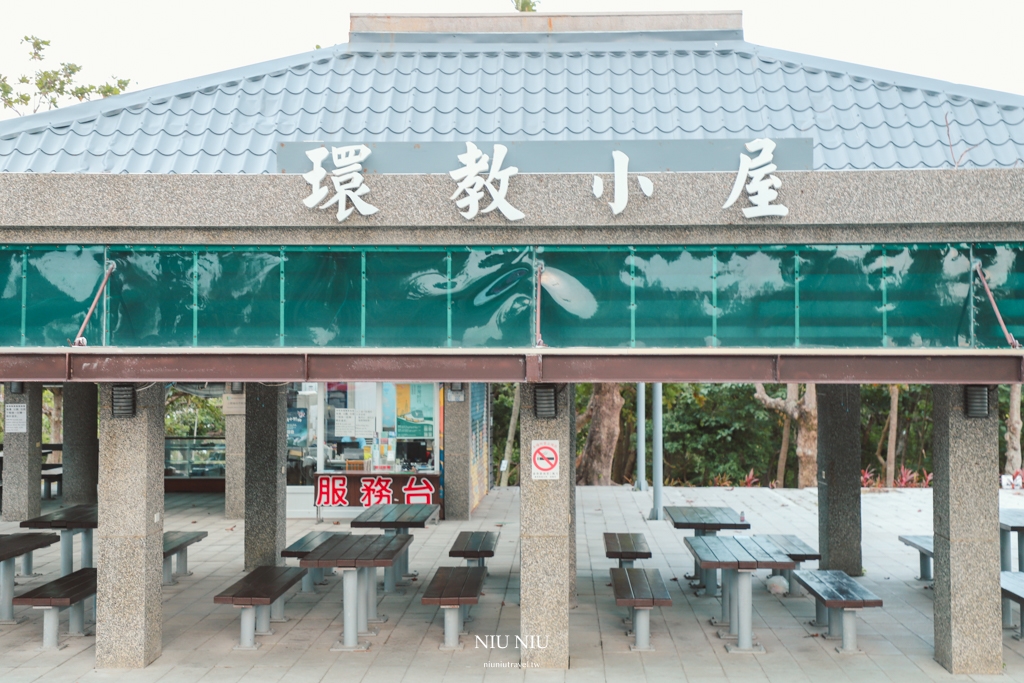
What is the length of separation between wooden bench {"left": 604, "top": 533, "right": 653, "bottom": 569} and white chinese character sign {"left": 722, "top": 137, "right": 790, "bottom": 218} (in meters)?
→ 4.35

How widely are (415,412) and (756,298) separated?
926 cm

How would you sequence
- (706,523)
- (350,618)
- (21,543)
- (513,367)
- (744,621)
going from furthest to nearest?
(706,523) < (21,543) < (350,618) < (744,621) < (513,367)

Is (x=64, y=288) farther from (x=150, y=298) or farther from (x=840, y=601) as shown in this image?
(x=840, y=601)

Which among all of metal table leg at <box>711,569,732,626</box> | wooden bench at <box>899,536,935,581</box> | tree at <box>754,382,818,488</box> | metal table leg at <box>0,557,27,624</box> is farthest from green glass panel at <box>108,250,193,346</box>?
tree at <box>754,382,818,488</box>

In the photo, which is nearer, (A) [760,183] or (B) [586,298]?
(A) [760,183]

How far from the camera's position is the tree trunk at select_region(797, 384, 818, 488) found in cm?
2188

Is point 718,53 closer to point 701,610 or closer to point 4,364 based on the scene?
point 701,610

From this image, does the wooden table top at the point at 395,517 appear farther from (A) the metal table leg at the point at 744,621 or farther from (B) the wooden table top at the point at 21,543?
(A) the metal table leg at the point at 744,621

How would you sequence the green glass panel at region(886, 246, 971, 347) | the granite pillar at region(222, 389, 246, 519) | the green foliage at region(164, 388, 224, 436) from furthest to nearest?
the green foliage at region(164, 388, 224, 436) < the granite pillar at region(222, 389, 246, 519) < the green glass panel at region(886, 246, 971, 347)

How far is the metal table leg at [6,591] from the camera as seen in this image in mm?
9609

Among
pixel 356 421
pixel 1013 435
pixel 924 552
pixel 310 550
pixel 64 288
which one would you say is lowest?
pixel 924 552

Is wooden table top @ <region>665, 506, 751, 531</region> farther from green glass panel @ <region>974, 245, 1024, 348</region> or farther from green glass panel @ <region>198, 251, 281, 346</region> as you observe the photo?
green glass panel @ <region>198, 251, 281, 346</region>

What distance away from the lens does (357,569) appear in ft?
30.1

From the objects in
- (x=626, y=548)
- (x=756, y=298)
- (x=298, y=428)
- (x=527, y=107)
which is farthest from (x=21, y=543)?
(x=756, y=298)
